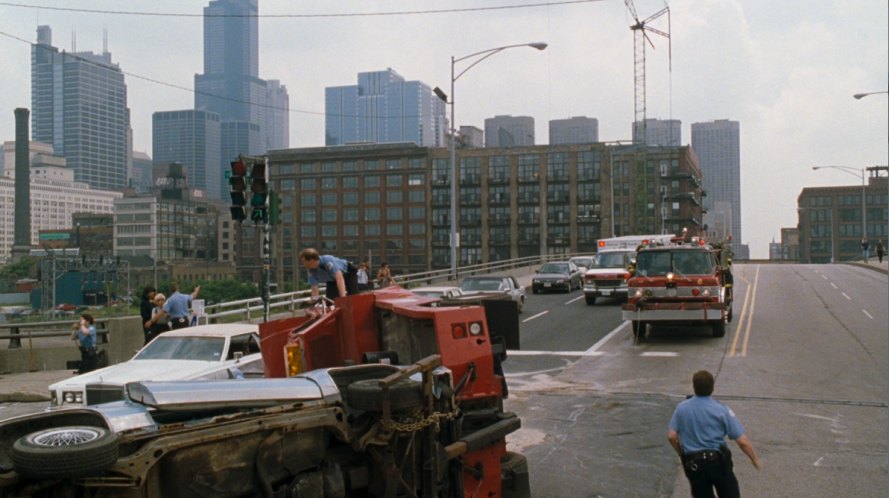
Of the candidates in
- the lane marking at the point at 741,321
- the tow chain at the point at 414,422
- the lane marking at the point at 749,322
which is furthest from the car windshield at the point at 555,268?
the tow chain at the point at 414,422

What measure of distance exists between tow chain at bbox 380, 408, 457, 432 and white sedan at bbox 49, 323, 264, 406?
5.00m

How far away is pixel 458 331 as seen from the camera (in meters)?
7.10

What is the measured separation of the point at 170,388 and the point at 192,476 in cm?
61

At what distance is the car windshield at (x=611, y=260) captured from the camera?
30031 mm

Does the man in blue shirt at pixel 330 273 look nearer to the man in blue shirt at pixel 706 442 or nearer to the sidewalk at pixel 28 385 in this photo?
the man in blue shirt at pixel 706 442

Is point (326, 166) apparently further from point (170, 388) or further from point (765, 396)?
point (170, 388)

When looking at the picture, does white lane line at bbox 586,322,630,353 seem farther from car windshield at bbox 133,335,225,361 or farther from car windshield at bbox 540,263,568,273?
car windshield at bbox 540,263,568,273

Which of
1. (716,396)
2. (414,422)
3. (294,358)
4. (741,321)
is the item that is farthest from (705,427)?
(741,321)

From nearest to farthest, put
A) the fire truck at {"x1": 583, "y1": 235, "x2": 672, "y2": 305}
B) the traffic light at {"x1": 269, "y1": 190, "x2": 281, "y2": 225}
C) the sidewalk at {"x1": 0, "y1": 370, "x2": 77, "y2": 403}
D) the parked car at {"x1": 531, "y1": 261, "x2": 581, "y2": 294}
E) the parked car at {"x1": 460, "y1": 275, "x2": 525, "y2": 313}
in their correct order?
the sidewalk at {"x1": 0, "y1": 370, "x2": 77, "y2": 403}, the traffic light at {"x1": 269, "y1": 190, "x2": 281, "y2": 225}, the parked car at {"x1": 460, "y1": 275, "x2": 525, "y2": 313}, the fire truck at {"x1": 583, "y1": 235, "x2": 672, "y2": 305}, the parked car at {"x1": 531, "y1": 261, "x2": 581, "y2": 294}

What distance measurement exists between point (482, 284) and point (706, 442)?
21689mm

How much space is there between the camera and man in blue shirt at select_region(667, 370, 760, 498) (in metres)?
5.99

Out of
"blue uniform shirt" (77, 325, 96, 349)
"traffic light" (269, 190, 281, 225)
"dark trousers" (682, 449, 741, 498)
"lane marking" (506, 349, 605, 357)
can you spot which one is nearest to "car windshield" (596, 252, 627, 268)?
"lane marking" (506, 349, 605, 357)

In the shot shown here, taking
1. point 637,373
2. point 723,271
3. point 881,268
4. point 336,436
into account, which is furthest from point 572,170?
point 336,436

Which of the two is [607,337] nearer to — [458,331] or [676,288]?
[676,288]
